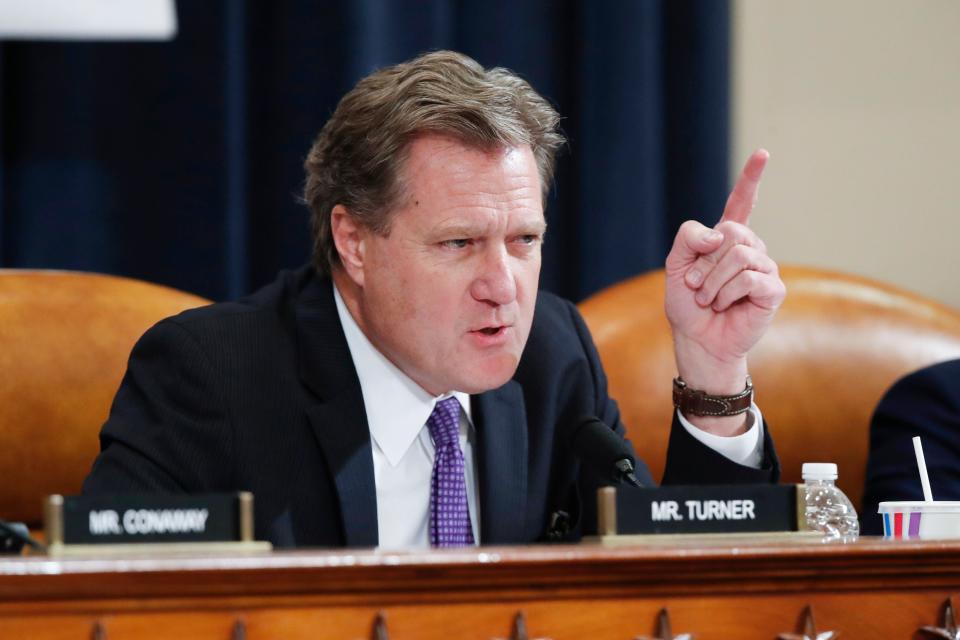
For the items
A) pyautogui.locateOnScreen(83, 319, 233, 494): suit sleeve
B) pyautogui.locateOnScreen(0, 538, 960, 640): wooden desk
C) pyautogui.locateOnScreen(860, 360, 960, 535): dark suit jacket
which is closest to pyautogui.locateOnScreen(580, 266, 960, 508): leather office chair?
pyautogui.locateOnScreen(860, 360, 960, 535): dark suit jacket

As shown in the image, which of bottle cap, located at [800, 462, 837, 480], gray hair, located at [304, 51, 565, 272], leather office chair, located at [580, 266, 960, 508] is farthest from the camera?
leather office chair, located at [580, 266, 960, 508]

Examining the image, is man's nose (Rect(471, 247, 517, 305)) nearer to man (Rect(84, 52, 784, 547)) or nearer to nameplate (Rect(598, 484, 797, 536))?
man (Rect(84, 52, 784, 547))

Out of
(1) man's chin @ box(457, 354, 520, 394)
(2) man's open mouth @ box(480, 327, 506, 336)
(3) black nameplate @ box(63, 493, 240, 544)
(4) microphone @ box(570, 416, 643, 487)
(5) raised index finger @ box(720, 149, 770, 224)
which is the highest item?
(5) raised index finger @ box(720, 149, 770, 224)

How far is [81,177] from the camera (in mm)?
2623

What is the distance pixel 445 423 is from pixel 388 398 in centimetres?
9

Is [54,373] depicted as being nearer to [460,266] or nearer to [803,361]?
[460,266]

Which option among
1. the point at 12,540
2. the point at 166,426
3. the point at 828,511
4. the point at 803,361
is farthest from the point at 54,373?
the point at 803,361

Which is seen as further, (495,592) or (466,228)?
(466,228)

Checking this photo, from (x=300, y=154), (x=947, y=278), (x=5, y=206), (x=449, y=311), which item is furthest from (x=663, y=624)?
(x=947, y=278)

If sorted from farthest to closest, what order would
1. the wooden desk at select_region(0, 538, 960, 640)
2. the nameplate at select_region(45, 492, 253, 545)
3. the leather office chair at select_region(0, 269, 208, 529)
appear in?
the leather office chair at select_region(0, 269, 208, 529)
the nameplate at select_region(45, 492, 253, 545)
the wooden desk at select_region(0, 538, 960, 640)

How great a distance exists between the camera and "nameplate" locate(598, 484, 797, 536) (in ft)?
4.04

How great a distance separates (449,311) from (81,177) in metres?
1.15

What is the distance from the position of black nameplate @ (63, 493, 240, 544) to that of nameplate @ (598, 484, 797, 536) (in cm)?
36

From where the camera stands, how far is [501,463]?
184 centimetres
